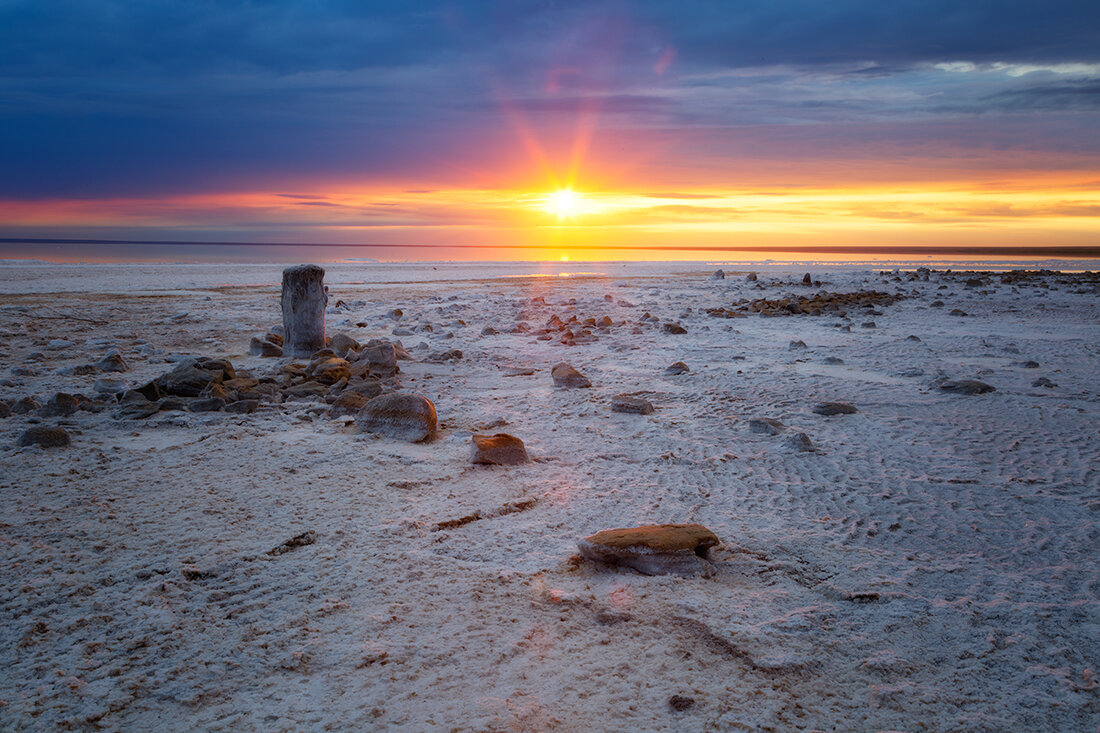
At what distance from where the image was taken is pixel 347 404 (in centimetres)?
520

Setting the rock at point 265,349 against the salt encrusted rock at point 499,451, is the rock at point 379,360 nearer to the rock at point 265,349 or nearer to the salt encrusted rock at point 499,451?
the rock at point 265,349

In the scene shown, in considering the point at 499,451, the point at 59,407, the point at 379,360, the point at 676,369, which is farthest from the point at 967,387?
the point at 59,407

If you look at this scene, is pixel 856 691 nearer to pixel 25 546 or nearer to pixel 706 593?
pixel 706 593

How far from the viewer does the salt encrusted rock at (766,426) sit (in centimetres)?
473

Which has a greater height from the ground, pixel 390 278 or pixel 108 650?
pixel 390 278

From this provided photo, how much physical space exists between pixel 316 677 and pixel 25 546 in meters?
1.85

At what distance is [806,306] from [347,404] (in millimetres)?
10105

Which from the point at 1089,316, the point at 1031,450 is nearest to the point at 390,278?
the point at 1089,316

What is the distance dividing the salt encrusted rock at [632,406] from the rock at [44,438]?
13.2 feet

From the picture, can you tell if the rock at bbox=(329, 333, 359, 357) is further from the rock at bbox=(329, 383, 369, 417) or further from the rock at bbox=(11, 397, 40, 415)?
the rock at bbox=(11, 397, 40, 415)

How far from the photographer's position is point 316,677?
6.73 feet

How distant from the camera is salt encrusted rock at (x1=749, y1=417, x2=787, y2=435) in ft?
15.5

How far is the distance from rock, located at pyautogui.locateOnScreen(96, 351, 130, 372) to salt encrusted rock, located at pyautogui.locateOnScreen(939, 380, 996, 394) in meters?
8.38

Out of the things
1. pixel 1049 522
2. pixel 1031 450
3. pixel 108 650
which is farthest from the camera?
pixel 1031 450
